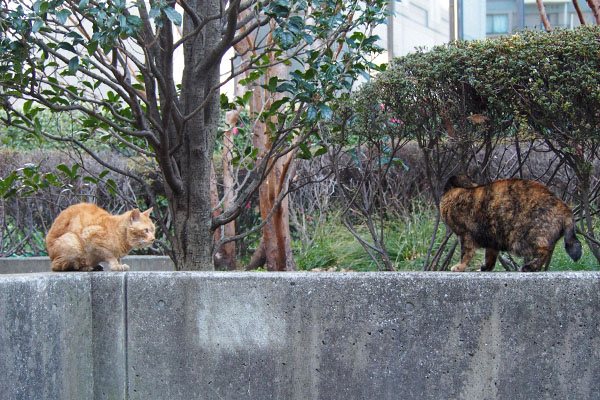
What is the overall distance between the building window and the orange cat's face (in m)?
13.6

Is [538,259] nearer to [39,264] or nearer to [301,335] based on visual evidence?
[301,335]

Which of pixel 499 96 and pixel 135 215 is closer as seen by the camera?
pixel 499 96

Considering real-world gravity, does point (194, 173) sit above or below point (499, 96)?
below

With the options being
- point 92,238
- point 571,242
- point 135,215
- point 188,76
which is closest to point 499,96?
point 571,242

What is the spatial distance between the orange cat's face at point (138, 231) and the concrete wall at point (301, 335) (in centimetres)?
63

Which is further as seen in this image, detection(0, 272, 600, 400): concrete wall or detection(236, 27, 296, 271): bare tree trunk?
detection(236, 27, 296, 271): bare tree trunk

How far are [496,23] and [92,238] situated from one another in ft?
46.6

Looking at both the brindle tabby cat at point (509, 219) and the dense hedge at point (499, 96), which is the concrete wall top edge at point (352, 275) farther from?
the dense hedge at point (499, 96)

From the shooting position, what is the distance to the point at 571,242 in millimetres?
3447

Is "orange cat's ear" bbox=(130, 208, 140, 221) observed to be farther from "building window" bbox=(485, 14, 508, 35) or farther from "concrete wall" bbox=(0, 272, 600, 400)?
"building window" bbox=(485, 14, 508, 35)

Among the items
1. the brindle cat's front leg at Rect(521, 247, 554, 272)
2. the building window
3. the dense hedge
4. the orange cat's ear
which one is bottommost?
the brindle cat's front leg at Rect(521, 247, 554, 272)

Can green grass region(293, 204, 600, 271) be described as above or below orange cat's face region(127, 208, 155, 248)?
below

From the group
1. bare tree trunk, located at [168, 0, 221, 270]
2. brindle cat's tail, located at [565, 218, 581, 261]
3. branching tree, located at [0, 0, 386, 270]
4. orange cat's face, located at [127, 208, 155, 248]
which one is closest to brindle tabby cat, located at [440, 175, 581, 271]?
brindle cat's tail, located at [565, 218, 581, 261]

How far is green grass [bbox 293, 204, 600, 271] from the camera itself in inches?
265
